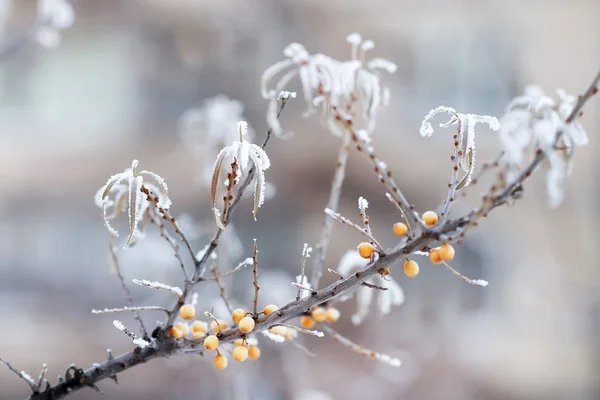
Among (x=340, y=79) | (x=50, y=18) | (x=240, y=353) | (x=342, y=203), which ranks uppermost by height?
(x=342, y=203)

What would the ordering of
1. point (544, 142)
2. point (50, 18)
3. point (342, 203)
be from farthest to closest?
1. point (342, 203)
2. point (50, 18)
3. point (544, 142)

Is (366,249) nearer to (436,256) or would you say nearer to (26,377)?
(436,256)

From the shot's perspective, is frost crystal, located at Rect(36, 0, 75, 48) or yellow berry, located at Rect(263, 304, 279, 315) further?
frost crystal, located at Rect(36, 0, 75, 48)

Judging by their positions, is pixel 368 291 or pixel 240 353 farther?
pixel 368 291

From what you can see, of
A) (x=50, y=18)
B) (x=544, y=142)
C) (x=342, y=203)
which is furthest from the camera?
(x=342, y=203)

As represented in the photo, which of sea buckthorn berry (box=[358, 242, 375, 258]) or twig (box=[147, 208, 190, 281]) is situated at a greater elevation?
twig (box=[147, 208, 190, 281])

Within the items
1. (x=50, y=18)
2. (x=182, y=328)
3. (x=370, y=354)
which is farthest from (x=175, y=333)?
(x=50, y=18)

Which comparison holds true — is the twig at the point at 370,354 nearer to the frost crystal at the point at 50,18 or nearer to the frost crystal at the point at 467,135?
the frost crystal at the point at 467,135

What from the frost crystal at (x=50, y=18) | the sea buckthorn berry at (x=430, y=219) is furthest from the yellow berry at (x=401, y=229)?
the frost crystal at (x=50, y=18)

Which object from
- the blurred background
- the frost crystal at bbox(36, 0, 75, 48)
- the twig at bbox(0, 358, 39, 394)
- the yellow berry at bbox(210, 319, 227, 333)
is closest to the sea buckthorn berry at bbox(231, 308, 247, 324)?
the yellow berry at bbox(210, 319, 227, 333)

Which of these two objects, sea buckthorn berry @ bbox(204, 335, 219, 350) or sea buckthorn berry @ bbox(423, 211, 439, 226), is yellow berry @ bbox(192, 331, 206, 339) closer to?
sea buckthorn berry @ bbox(204, 335, 219, 350)
